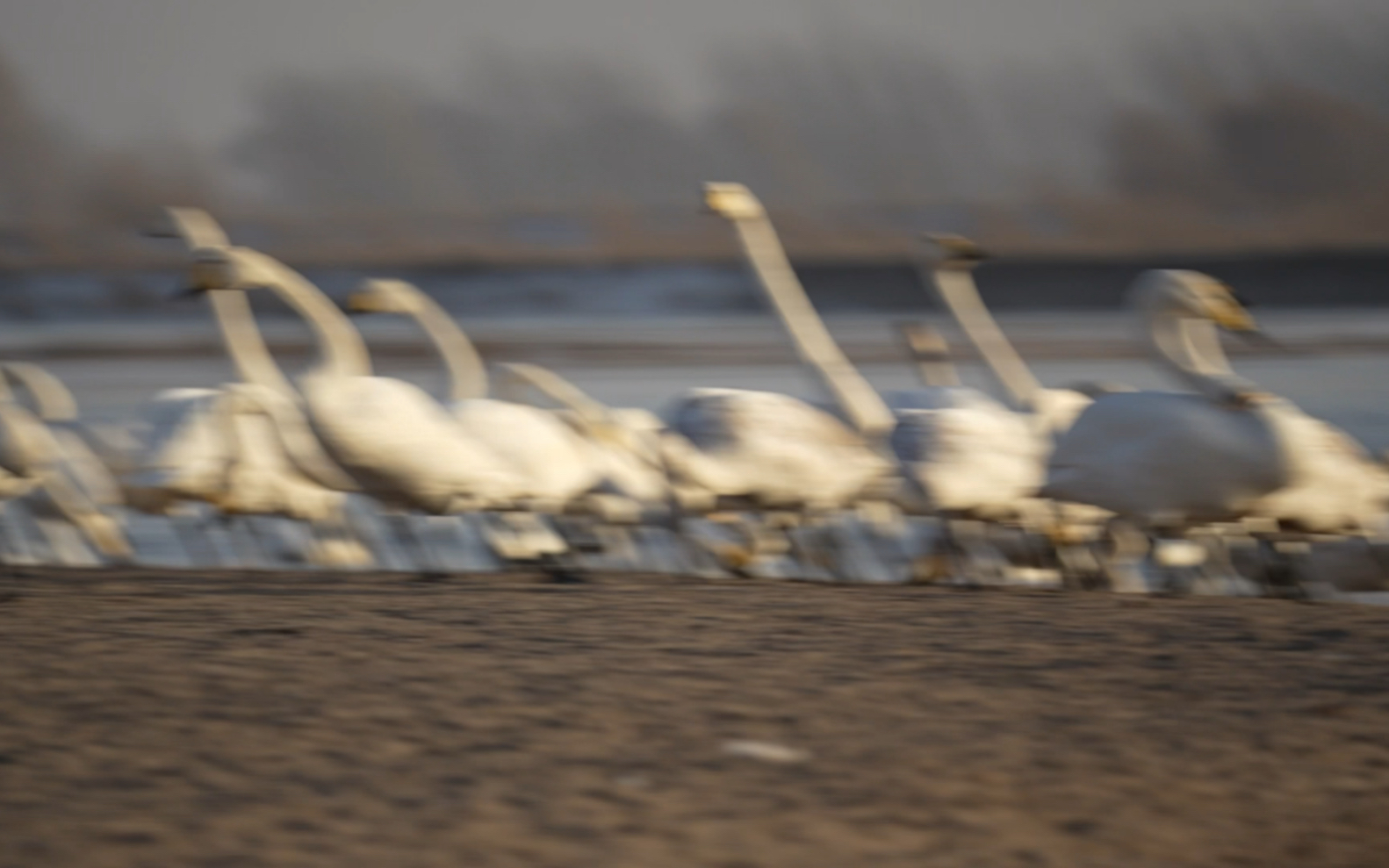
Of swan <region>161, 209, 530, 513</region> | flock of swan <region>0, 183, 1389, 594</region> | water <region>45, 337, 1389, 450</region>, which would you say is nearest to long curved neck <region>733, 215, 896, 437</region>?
flock of swan <region>0, 183, 1389, 594</region>

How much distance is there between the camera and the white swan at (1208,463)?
5.91 meters

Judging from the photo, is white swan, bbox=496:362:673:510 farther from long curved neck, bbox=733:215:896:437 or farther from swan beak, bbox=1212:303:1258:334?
swan beak, bbox=1212:303:1258:334

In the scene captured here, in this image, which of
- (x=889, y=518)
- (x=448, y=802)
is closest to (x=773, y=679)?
(x=448, y=802)

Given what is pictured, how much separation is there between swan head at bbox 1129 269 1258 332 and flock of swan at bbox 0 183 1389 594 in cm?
1

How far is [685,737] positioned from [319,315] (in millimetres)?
4553

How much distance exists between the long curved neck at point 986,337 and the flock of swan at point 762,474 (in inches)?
0.8

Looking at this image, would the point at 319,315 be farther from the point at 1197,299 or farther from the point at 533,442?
the point at 1197,299

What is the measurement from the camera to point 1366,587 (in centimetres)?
636

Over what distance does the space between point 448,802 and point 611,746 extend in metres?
0.42

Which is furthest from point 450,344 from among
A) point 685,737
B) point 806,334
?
point 685,737

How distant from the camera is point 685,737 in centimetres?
355

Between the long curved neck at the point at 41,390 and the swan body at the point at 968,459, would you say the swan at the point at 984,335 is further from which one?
the long curved neck at the point at 41,390

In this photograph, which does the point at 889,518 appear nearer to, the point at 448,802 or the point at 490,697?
the point at 490,697

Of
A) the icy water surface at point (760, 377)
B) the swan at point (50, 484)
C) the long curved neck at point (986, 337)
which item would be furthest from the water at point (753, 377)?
the swan at point (50, 484)
